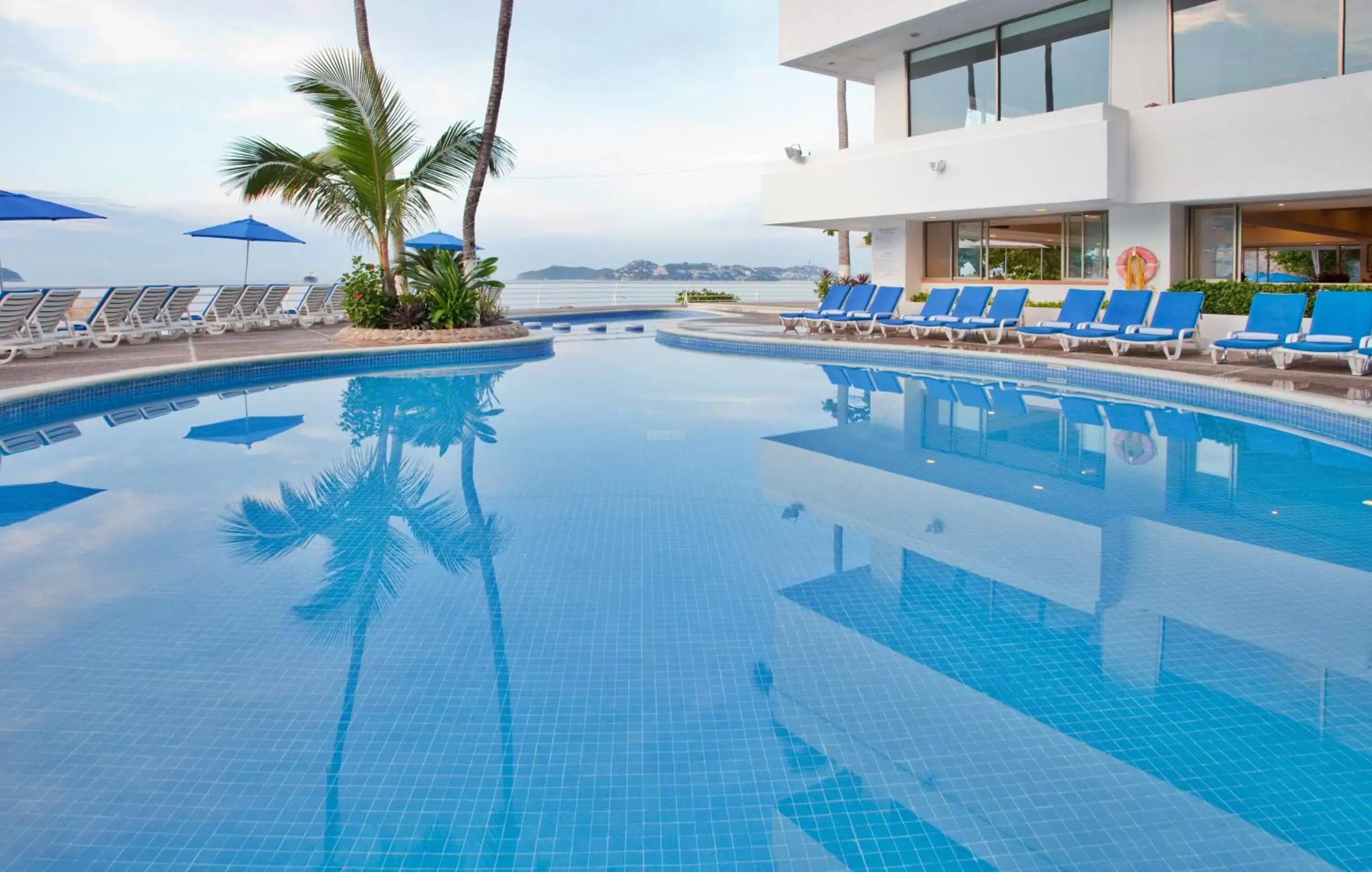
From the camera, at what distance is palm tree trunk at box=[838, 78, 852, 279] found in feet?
76.0

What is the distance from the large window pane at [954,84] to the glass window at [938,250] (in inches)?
68.0

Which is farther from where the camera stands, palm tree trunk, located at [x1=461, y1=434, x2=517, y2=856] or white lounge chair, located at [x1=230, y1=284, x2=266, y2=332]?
white lounge chair, located at [x1=230, y1=284, x2=266, y2=332]

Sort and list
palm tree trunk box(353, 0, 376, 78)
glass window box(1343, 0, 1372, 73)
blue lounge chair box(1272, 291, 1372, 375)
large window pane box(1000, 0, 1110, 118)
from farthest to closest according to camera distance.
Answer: palm tree trunk box(353, 0, 376, 78) < large window pane box(1000, 0, 1110, 118) < glass window box(1343, 0, 1372, 73) < blue lounge chair box(1272, 291, 1372, 375)

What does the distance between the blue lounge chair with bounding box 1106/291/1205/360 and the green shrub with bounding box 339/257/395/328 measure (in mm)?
10437

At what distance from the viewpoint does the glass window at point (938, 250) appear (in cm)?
1750

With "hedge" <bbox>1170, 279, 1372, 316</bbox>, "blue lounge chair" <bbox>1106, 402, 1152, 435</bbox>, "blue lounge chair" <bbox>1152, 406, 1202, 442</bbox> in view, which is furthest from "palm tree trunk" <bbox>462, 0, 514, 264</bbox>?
"hedge" <bbox>1170, 279, 1372, 316</bbox>

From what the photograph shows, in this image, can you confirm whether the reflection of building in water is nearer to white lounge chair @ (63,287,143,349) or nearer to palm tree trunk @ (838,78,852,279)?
white lounge chair @ (63,287,143,349)

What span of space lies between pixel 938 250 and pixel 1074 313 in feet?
16.0

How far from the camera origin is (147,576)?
4.59 meters

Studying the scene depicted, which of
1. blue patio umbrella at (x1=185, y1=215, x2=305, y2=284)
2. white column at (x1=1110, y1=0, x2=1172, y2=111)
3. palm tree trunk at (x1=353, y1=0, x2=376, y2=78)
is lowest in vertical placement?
blue patio umbrella at (x1=185, y1=215, x2=305, y2=284)

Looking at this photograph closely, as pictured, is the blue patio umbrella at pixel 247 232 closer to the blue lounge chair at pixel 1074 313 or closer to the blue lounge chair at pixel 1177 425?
the blue lounge chair at pixel 1074 313

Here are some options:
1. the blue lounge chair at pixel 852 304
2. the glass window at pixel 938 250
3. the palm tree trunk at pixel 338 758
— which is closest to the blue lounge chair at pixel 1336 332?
the blue lounge chair at pixel 852 304

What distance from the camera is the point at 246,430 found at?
28.3 feet

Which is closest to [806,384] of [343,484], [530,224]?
[343,484]
